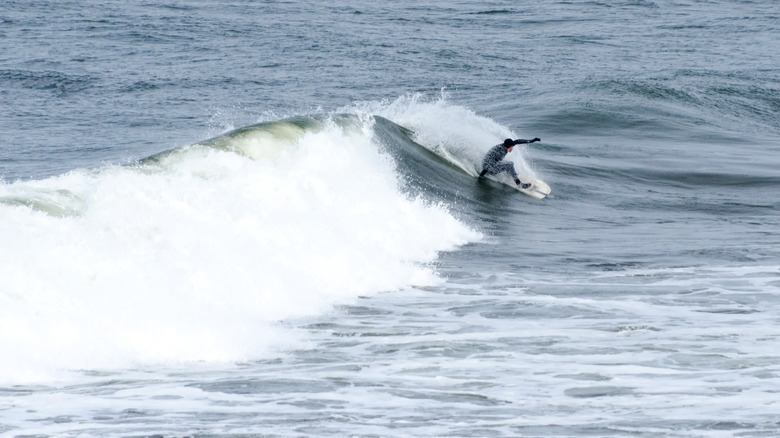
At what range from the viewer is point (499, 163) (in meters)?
18.1

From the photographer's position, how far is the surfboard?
1778cm

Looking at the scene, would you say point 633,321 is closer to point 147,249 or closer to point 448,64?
point 147,249

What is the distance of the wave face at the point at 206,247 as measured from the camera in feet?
27.3

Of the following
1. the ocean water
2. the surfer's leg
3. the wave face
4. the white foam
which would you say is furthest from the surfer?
the wave face

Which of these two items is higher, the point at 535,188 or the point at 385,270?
the point at 535,188

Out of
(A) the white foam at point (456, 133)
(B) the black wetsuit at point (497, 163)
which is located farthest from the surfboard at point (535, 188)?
(A) the white foam at point (456, 133)

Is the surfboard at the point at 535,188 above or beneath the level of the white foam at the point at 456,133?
beneath

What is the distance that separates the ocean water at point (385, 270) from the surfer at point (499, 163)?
9.7 inches

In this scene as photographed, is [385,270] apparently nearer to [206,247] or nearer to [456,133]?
[206,247]

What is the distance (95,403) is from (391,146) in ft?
37.2

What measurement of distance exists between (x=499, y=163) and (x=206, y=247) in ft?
27.7

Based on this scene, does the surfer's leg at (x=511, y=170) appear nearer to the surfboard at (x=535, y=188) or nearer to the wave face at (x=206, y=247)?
the surfboard at (x=535, y=188)

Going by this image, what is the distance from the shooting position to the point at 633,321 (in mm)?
9594

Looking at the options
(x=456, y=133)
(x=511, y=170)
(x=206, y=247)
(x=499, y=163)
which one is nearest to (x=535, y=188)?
(x=511, y=170)
